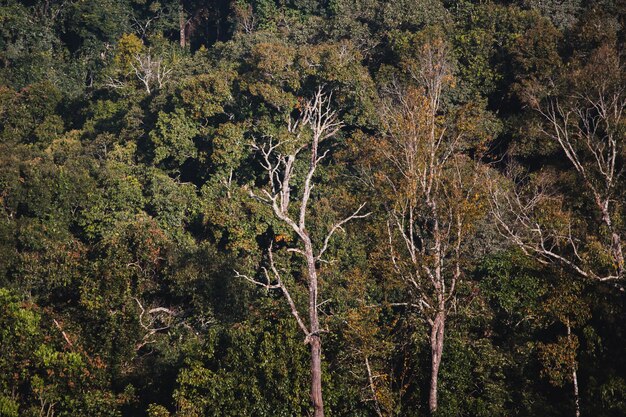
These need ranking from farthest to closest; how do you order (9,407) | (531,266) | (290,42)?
(290,42), (531,266), (9,407)

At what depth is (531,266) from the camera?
2186cm

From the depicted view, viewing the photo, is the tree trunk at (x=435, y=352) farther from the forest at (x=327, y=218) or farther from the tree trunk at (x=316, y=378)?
the tree trunk at (x=316, y=378)

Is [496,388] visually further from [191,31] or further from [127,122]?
[191,31]

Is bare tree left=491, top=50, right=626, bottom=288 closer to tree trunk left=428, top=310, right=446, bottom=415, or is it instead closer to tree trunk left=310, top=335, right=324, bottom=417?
tree trunk left=428, top=310, right=446, bottom=415

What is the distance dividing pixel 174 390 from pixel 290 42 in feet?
77.6

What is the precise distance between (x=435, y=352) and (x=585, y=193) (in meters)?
10.9

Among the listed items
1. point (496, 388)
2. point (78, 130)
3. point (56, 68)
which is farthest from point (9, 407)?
point (56, 68)

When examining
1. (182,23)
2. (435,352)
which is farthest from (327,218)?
(182,23)

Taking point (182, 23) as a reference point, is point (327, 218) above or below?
below

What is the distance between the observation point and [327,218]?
1145 inches

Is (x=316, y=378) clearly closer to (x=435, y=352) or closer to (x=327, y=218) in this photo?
(x=435, y=352)

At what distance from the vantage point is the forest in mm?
19031

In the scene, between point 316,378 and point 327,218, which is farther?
point 327,218

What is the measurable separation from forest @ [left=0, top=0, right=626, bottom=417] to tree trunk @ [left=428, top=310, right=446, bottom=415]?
5 cm
